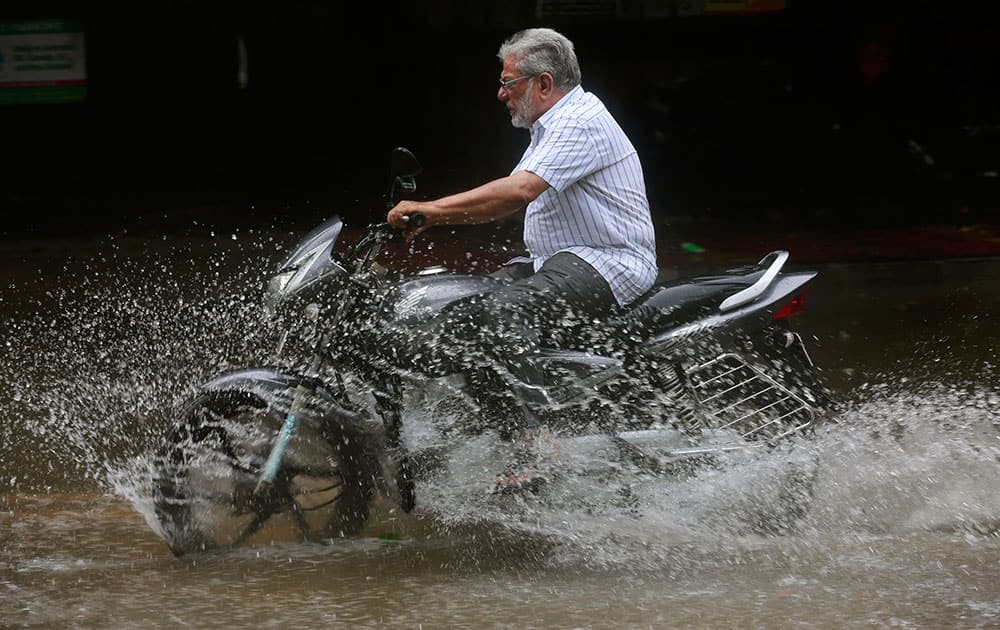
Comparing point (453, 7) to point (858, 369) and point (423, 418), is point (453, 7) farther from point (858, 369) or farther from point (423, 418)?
point (423, 418)

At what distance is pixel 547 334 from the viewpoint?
14.5ft

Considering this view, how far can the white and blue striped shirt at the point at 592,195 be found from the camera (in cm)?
447

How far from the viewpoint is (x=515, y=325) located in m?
4.32

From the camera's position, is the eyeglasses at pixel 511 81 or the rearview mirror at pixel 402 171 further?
the eyeglasses at pixel 511 81

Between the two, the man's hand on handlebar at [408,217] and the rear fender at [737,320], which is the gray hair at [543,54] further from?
the rear fender at [737,320]

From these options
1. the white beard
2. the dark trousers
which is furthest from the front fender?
the white beard

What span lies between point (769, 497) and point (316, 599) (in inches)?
63.6

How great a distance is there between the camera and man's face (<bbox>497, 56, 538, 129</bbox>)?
15.1 ft

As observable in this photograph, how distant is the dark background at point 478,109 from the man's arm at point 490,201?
8645 mm

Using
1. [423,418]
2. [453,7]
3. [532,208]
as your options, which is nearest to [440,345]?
[423,418]

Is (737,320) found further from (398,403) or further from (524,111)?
(398,403)

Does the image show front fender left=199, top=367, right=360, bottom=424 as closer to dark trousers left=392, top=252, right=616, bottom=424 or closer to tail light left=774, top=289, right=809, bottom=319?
dark trousers left=392, top=252, right=616, bottom=424

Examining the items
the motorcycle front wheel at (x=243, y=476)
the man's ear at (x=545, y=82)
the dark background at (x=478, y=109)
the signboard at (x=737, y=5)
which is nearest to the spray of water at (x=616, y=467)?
the motorcycle front wheel at (x=243, y=476)

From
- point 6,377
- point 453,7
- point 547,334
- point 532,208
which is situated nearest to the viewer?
point 547,334
